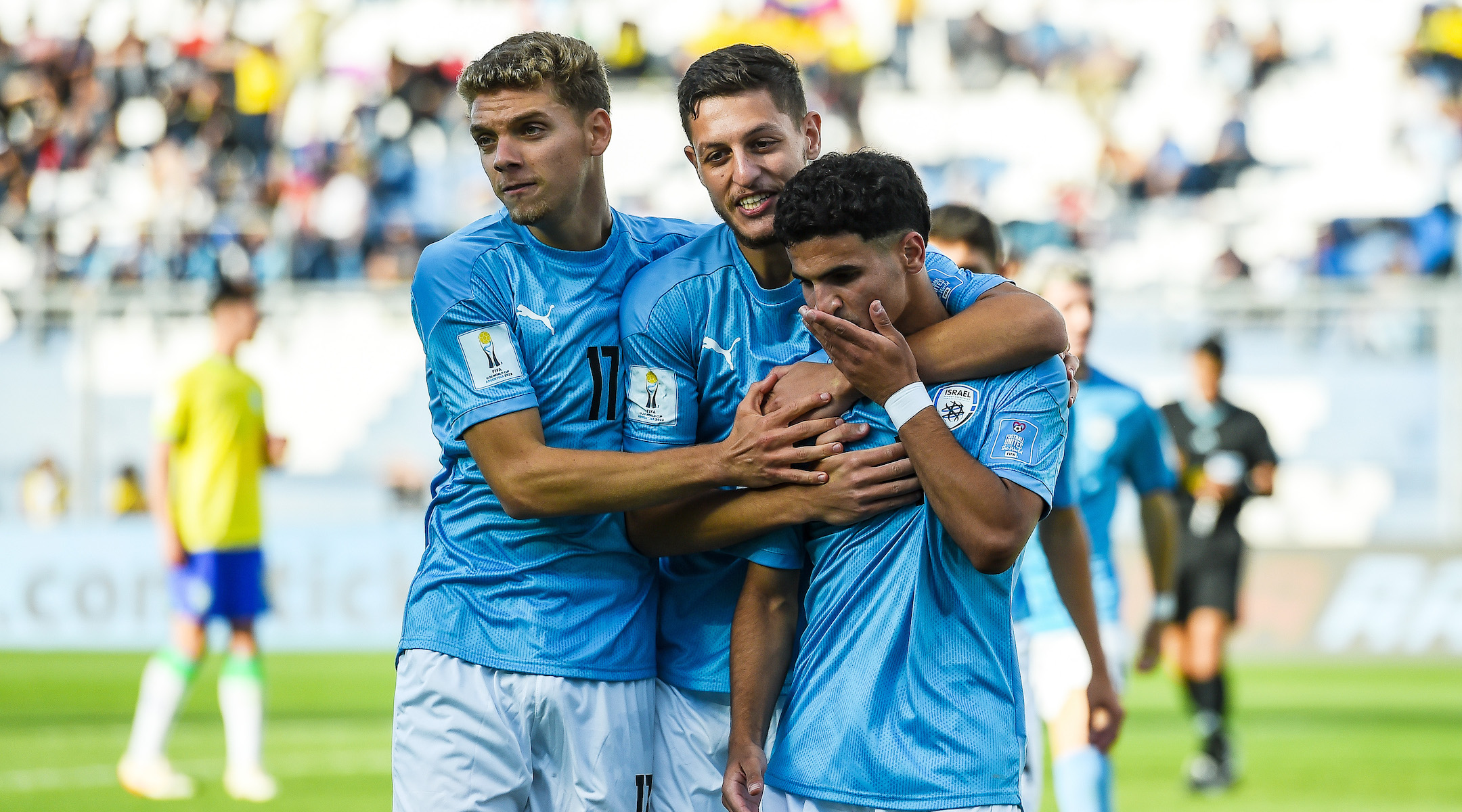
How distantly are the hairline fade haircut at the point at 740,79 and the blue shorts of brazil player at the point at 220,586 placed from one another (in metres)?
5.62

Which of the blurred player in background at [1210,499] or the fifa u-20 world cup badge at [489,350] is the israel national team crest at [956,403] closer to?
the fifa u-20 world cup badge at [489,350]

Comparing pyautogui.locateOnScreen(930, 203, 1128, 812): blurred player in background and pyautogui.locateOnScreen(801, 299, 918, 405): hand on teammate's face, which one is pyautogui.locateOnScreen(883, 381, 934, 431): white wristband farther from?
pyautogui.locateOnScreen(930, 203, 1128, 812): blurred player in background

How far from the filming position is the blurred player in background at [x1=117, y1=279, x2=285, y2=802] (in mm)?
7836

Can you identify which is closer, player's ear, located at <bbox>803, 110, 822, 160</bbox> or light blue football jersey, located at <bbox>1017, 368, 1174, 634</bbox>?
player's ear, located at <bbox>803, 110, 822, 160</bbox>

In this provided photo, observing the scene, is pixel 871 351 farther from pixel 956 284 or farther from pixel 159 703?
pixel 159 703

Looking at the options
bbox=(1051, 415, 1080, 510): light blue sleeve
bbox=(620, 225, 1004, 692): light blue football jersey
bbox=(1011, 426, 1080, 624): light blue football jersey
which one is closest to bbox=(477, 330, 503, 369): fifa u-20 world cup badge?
bbox=(620, 225, 1004, 692): light blue football jersey

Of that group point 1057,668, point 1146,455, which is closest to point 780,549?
point 1057,668

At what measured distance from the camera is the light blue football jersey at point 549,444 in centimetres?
326

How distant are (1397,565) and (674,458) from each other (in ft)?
35.5

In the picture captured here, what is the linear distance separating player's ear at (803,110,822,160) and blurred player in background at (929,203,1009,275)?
4.28 feet

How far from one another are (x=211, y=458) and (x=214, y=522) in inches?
13.5

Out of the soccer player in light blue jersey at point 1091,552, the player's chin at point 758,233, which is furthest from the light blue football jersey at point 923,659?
the soccer player in light blue jersey at point 1091,552

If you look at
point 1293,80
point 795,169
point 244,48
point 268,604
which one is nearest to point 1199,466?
point 268,604

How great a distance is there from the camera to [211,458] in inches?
326
